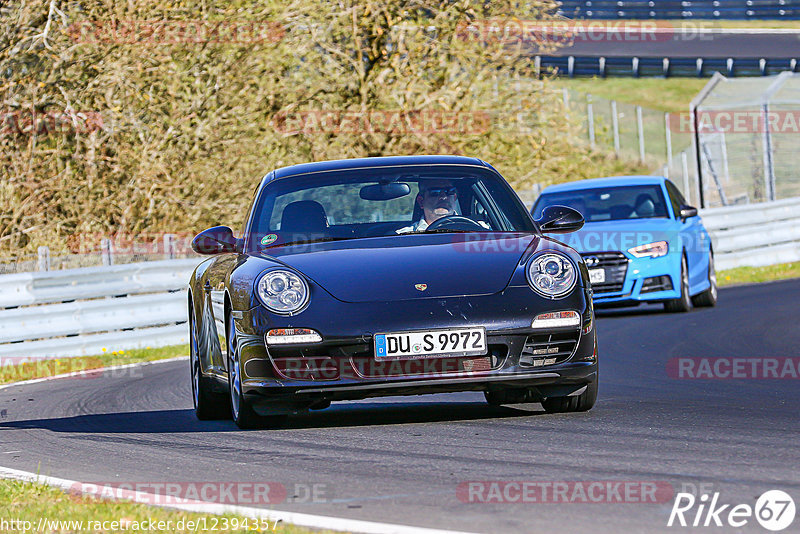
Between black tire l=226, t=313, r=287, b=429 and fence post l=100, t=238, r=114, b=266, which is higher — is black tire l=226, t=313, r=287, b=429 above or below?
above

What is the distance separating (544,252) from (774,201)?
17323 millimetres

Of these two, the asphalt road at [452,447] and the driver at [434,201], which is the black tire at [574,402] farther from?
the driver at [434,201]

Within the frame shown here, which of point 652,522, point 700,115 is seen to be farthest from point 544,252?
point 700,115

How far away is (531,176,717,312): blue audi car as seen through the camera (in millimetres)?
16172

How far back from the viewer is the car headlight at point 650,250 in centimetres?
1617

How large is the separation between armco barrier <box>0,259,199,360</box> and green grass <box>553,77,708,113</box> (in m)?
45.2

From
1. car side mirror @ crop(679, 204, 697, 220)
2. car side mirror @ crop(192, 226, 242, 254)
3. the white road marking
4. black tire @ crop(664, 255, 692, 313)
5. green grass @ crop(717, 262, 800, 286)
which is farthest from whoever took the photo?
green grass @ crop(717, 262, 800, 286)

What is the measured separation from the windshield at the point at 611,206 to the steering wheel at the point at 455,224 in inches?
348

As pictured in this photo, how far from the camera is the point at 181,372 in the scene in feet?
42.5

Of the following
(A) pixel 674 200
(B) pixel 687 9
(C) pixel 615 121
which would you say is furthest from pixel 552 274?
(B) pixel 687 9

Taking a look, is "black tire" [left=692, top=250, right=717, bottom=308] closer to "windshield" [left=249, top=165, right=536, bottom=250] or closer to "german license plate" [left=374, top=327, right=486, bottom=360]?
"windshield" [left=249, top=165, right=536, bottom=250]

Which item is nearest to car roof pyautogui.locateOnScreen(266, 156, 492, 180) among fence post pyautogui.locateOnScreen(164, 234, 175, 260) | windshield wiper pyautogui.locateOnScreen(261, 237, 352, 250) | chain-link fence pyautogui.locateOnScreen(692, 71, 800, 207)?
windshield wiper pyautogui.locateOnScreen(261, 237, 352, 250)

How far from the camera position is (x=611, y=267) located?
16219mm

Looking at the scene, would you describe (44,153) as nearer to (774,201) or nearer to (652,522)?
(774,201)
